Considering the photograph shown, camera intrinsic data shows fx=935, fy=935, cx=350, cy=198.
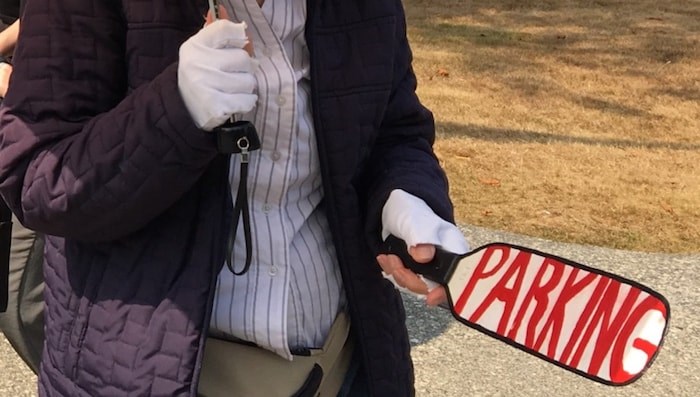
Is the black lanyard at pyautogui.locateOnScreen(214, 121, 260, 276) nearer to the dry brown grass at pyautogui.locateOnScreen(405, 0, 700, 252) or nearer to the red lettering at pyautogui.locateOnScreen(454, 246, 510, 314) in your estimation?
the red lettering at pyautogui.locateOnScreen(454, 246, 510, 314)

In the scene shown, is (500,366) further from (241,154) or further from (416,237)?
(241,154)

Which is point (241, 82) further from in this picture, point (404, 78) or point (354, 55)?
point (404, 78)

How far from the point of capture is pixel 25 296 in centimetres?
188

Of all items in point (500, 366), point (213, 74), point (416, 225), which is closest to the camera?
point (213, 74)

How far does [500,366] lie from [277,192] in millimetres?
2078

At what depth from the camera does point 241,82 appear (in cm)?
120

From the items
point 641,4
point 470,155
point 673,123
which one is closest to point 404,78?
point 470,155

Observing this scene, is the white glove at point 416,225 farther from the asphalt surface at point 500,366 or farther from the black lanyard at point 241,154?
the asphalt surface at point 500,366

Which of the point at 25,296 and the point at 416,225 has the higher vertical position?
the point at 416,225

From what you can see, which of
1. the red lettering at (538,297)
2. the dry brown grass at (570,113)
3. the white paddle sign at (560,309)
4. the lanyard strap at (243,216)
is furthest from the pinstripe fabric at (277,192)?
the dry brown grass at (570,113)

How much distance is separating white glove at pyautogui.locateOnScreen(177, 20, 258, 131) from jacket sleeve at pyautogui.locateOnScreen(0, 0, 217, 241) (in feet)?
0.06

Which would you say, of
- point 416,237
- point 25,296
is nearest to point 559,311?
point 416,237

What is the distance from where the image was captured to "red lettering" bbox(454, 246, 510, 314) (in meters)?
1.26

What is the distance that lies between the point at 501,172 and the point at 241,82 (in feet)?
13.6
